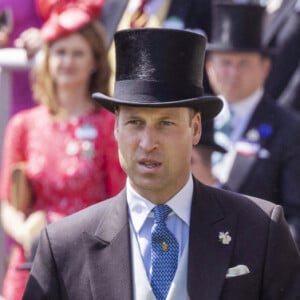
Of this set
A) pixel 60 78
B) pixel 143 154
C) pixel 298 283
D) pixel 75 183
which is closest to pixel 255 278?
pixel 298 283

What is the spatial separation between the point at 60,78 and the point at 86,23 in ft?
0.97

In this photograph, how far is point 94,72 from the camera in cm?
625

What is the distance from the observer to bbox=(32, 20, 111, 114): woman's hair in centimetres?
621

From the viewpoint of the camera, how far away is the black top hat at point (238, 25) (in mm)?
7199

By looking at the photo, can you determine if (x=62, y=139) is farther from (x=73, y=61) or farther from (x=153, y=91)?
(x=153, y=91)

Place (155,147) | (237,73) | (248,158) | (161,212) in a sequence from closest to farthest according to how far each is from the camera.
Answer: (155,147) → (161,212) → (248,158) → (237,73)

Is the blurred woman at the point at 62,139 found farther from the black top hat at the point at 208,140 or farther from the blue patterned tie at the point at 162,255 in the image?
the blue patterned tie at the point at 162,255

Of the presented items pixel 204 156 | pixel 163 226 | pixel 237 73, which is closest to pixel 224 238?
pixel 163 226

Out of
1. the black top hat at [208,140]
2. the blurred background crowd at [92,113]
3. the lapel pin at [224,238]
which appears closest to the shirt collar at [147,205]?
the lapel pin at [224,238]

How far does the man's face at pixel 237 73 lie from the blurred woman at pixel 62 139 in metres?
0.95

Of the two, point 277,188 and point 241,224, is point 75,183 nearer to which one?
point 277,188

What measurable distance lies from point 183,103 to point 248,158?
235 cm

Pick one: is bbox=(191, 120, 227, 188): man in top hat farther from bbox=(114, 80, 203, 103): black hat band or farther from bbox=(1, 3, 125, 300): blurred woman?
bbox=(114, 80, 203, 103): black hat band

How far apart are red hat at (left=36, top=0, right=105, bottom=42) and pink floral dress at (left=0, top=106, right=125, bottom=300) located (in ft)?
1.41
